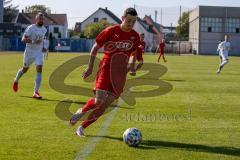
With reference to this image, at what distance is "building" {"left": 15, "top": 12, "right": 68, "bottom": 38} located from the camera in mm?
124812

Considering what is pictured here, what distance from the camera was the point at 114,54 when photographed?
28.8ft

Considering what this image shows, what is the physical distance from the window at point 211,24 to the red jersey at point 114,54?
87000 millimetres

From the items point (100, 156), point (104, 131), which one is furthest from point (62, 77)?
point (100, 156)

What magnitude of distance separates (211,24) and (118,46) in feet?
289

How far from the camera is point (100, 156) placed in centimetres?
748

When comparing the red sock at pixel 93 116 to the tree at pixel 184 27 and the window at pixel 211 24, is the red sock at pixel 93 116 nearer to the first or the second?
the window at pixel 211 24

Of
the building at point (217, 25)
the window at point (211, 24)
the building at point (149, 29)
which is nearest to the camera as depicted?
the building at point (217, 25)

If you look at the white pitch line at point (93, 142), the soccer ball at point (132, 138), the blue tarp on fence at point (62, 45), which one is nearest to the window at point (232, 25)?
the blue tarp on fence at point (62, 45)

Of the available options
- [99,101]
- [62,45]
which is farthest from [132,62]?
[62,45]

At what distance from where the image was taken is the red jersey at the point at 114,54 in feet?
28.6

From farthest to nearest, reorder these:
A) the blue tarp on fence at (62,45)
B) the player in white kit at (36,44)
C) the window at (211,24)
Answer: the window at (211,24)
the blue tarp on fence at (62,45)
the player in white kit at (36,44)

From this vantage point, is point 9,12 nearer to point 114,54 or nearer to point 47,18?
point 47,18

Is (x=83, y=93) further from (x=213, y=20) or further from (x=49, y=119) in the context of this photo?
(x=213, y=20)

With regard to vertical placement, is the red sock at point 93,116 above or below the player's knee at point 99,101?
below
